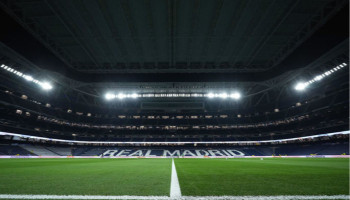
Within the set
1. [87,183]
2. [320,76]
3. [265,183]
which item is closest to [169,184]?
[87,183]

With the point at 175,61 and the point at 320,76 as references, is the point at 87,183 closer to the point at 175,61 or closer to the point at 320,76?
the point at 175,61

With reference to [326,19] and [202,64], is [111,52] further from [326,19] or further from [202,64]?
[326,19]

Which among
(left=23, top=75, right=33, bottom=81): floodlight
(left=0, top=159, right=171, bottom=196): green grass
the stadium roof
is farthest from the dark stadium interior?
(left=0, top=159, right=171, bottom=196): green grass

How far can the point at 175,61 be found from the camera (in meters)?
28.2

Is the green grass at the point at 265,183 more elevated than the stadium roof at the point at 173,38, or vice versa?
the stadium roof at the point at 173,38

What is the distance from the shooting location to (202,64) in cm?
2900

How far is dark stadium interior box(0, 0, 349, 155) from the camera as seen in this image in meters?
17.8

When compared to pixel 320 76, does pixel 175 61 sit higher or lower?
higher

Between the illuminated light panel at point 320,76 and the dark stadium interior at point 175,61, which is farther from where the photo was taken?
the illuminated light panel at point 320,76

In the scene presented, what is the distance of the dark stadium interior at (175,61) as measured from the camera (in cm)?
1775

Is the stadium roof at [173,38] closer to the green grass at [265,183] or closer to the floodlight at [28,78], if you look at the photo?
the floodlight at [28,78]

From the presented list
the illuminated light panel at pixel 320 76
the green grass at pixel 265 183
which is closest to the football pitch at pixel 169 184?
the green grass at pixel 265 183

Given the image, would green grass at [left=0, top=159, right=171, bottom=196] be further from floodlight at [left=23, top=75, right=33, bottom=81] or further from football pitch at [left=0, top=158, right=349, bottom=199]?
floodlight at [left=23, top=75, right=33, bottom=81]

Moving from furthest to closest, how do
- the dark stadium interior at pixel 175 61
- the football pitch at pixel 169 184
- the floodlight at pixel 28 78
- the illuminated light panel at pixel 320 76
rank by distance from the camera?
1. the floodlight at pixel 28 78
2. the illuminated light panel at pixel 320 76
3. the dark stadium interior at pixel 175 61
4. the football pitch at pixel 169 184
